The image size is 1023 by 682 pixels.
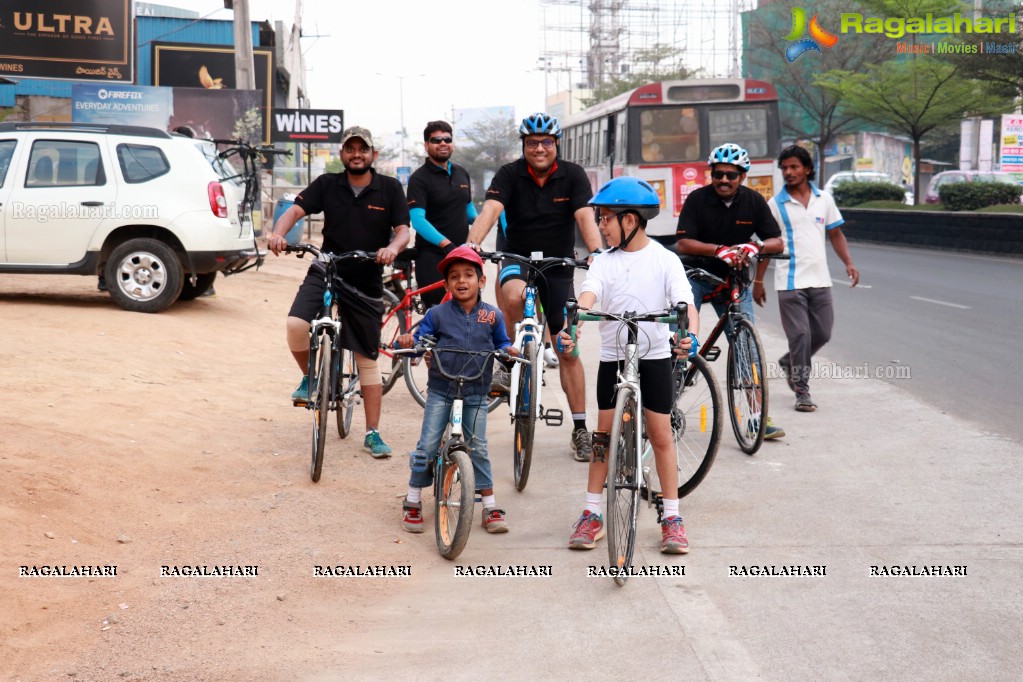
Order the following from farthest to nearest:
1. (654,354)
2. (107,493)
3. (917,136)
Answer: (917,136) < (107,493) < (654,354)

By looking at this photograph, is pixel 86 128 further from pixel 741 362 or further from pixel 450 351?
pixel 450 351

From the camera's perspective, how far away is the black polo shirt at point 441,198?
9414 millimetres

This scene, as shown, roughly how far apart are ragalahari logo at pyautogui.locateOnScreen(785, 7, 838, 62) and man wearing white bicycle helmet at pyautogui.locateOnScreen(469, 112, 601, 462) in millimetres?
40202

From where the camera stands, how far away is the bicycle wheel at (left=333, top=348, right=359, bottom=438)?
771cm

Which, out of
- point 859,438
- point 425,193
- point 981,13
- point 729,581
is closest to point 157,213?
point 425,193

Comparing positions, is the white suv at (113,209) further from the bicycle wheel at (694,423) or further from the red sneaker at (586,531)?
the red sneaker at (586,531)

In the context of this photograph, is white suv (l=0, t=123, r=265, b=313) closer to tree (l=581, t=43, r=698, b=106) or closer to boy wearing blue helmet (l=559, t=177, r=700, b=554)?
boy wearing blue helmet (l=559, t=177, r=700, b=554)

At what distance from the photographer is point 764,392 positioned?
7676mm

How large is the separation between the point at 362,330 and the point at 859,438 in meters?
3.38

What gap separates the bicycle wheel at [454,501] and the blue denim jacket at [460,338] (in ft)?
1.27

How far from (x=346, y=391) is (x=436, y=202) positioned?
2.13 metres

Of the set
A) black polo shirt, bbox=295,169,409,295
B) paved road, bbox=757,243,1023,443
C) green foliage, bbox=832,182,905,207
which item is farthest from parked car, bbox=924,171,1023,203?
black polo shirt, bbox=295,169,409,295

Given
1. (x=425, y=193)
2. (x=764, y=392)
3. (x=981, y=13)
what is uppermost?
(x=981, y=13)

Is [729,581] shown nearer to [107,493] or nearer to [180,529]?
[180,529]
